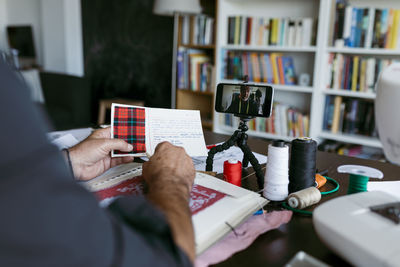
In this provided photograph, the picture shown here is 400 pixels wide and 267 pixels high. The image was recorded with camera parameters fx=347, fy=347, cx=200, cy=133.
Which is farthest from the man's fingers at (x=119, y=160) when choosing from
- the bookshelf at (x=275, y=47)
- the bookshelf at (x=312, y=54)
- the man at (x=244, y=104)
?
the bookshelf at (x=275, y=47)

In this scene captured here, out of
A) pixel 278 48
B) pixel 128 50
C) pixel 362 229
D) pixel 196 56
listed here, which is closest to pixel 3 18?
pixel 128 50

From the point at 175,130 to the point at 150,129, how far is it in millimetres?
75

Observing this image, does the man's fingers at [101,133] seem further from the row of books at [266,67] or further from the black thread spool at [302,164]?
the row of books at [266,67]

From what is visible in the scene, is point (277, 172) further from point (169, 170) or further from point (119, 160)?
point (119, 160)

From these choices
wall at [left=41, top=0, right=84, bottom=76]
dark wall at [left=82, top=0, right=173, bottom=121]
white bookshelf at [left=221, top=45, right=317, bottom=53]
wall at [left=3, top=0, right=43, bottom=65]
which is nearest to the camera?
white bookshelf at [left=221, top=45, right=317, bottom=53]

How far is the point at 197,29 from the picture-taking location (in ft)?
9.77

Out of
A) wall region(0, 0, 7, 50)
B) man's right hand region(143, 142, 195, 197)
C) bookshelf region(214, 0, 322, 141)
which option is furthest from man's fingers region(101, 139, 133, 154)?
wall region(0, 0, 7, 50)

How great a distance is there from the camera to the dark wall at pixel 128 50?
11.2 feet

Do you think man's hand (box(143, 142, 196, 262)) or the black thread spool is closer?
man's hand (box(143, 142, 196, 262))

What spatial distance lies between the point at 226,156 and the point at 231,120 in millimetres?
1753

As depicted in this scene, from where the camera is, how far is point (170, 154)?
777 millimetres

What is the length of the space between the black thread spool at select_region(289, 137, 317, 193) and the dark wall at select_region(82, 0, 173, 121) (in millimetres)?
2662

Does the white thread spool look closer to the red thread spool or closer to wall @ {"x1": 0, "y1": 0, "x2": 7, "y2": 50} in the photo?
the red thread spool

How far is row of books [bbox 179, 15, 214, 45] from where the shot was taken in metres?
2.93
